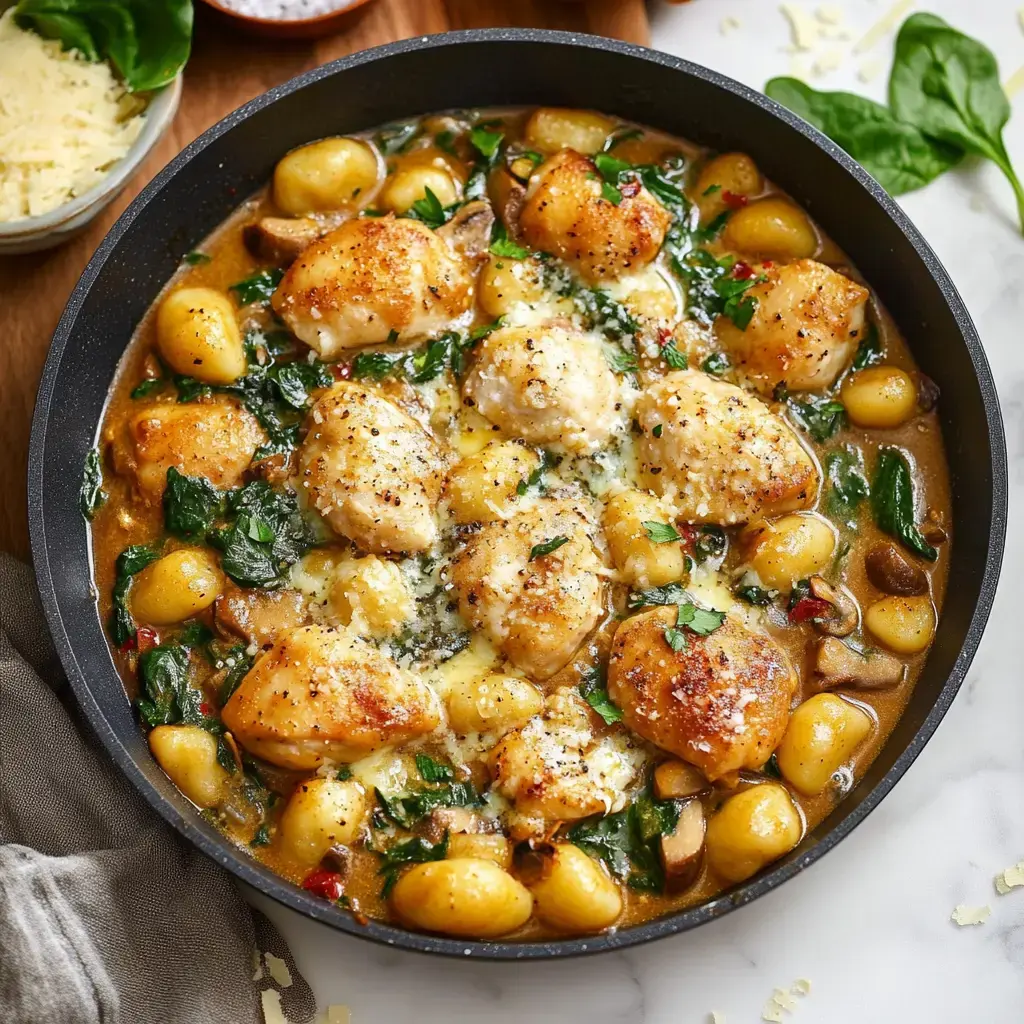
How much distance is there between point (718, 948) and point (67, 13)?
12.1 ft

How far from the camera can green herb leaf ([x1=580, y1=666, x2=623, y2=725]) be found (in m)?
3.76

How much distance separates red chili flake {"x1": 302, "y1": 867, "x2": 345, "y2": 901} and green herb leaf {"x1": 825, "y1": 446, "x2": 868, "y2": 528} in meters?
1.87

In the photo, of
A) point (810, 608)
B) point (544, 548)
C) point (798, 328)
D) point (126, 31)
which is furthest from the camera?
point (126, 31)

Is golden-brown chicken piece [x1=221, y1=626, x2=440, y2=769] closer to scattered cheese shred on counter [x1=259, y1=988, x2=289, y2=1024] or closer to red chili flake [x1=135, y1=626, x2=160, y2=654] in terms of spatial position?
red chili flake [x1=135, y1=626, x2=160, y2=654]

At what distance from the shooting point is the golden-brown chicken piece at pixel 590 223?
4059mm

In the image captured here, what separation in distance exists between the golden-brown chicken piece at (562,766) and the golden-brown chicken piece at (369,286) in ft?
4.13

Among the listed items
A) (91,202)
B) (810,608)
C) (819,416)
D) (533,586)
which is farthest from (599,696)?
(91,202)

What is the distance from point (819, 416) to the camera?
13.4 ft

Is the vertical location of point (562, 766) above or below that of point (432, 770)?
above

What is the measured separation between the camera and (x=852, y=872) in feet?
13.4

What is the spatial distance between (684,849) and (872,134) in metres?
2.53

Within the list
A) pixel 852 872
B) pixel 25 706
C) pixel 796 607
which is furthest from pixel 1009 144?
pixel 25 706

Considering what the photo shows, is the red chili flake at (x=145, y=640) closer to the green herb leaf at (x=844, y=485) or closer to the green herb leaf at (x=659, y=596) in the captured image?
the green herb leaf at (x=659, y=596)

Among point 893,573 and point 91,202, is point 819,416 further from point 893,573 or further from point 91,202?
point 91,202
